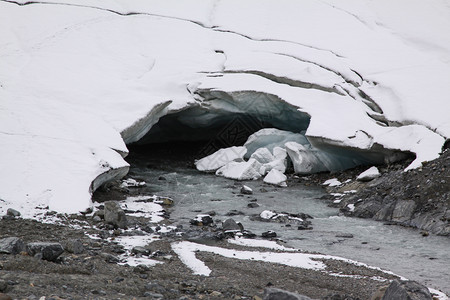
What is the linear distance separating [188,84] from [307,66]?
3381 millimetres

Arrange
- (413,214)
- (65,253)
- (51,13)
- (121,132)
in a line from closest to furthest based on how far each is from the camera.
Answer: (65,253) → (413,214) → (121,132) → (51,13)

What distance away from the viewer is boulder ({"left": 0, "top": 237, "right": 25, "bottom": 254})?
507 cm

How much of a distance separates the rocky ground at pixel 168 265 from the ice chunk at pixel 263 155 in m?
4.38

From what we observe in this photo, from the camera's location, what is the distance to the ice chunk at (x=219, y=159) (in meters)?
14.1

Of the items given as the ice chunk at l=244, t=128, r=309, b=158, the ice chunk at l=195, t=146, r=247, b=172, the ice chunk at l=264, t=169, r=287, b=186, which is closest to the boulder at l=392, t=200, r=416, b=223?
the ice chunk at l=264, t=169, r=287, b=186

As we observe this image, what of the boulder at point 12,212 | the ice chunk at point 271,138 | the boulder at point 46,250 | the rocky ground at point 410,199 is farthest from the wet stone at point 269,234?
the ice chunk at point 271,138

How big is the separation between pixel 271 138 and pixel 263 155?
0.84m

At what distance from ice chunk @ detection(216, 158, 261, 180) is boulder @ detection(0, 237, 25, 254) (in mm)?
8292

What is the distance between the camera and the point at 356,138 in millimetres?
11961

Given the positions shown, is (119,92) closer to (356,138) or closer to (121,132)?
(121,132)

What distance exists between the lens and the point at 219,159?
14273mm

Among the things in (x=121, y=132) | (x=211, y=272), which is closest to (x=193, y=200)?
(x=121, y=132)

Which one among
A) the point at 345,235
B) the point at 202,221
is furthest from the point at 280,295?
the point at 202,221

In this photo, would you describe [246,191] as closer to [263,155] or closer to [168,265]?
[263,155]
